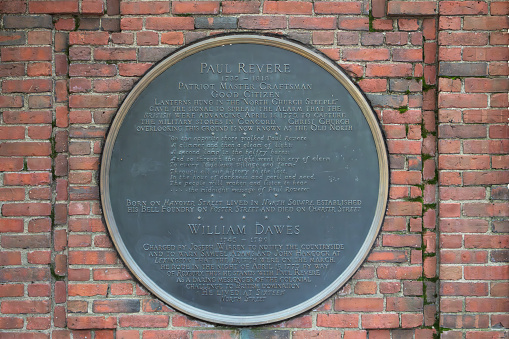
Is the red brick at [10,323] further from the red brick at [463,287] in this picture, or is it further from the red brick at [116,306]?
the red brick at [463,287]

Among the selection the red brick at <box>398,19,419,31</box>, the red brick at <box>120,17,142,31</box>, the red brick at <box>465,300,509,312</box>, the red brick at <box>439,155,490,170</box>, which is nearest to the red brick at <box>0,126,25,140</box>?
the red brick at <box>120,17,142,31</box>

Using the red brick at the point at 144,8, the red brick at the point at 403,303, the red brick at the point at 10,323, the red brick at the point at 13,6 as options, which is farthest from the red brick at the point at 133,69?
the red brick at the point at 403,303

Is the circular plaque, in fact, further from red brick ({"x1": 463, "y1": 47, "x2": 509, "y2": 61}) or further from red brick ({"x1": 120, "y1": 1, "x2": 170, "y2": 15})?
red brick ({"x1": 463, "y1": 47, "x2": 509, "y2": 61})

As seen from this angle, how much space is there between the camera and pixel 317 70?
2.84 m

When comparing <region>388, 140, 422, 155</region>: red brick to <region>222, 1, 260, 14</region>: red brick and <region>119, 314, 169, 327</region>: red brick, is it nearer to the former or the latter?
<region>222, 1, 260, 14</region>: red brick

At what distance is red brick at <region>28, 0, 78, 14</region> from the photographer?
284 centimetres

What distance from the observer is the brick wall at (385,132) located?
281cm

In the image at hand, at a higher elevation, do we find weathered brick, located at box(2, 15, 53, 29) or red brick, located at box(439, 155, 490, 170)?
weathered brick, located at box(2, 15, 53, 29)

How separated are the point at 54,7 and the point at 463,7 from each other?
2.51 metres

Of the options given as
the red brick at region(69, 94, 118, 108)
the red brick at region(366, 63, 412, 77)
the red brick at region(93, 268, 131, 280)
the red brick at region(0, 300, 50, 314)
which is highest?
the red brick at region(366, 63, 412, 77)

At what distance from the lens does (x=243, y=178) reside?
2.84m

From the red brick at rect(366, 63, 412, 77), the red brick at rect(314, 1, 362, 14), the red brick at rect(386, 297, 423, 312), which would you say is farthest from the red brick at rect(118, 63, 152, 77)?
the red brick at rect(386, 297, 423, 312)

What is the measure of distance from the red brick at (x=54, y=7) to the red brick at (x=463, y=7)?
7.38 feet

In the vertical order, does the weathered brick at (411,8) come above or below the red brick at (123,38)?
above
